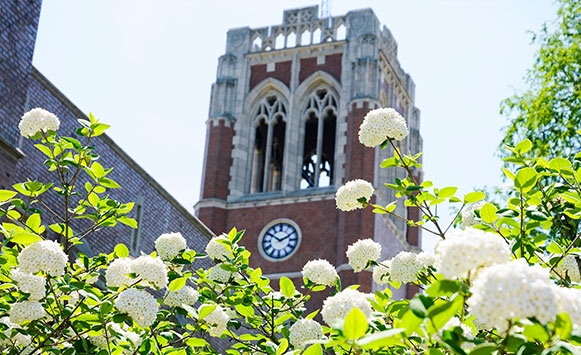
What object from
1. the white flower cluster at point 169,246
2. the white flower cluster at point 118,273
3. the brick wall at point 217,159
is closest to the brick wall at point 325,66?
the brick wall at point 217,159

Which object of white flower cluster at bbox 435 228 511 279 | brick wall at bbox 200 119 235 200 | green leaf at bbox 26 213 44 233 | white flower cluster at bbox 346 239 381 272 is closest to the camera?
white flower cluster at bbox 435 228 511 279

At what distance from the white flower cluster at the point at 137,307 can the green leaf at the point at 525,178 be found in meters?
1.67

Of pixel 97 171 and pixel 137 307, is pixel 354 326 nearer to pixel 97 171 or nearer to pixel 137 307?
pixel 137 307

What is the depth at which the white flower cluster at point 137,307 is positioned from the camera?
4004 millimetres

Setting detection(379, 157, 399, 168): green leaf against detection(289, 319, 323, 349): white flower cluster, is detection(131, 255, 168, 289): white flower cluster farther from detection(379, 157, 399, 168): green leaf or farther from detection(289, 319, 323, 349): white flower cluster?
detection(379, 157, 399, 168): green leaf

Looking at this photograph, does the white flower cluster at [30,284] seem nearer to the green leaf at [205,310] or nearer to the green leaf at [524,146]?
the green leaf at [205,310]

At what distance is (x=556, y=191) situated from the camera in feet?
15.2

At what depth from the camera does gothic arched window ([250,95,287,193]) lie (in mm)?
34131

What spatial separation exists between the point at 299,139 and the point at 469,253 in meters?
31.2

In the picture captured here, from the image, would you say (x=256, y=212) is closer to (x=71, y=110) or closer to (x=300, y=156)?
(x=300, y=156)

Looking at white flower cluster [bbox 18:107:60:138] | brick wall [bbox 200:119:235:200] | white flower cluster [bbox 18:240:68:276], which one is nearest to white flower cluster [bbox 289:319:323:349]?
white flower cluster [bbox 18:240:68:276]

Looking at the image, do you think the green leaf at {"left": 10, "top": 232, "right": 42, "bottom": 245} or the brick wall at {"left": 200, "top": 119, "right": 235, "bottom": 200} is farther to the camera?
the brick wall at {"left": 200, "top": 119, "right": 235, "bottom": 200}

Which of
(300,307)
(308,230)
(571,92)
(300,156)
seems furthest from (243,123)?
(300,307)

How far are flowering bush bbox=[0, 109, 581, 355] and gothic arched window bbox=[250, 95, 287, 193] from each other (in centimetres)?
2813
